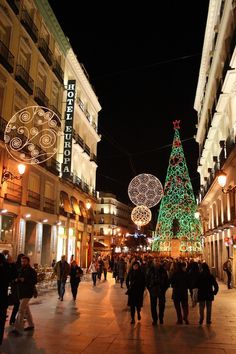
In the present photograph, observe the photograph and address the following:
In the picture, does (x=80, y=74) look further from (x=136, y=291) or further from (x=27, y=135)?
(x=136, y=291)

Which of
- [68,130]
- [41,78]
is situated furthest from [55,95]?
[68,130]

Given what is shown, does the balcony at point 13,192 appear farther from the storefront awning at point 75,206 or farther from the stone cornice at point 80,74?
the stone cornice at point 80,74

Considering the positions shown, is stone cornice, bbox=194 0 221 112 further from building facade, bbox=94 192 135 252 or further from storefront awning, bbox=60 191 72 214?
building facade, bbox=94 192 135 252

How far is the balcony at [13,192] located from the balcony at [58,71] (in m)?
11.3

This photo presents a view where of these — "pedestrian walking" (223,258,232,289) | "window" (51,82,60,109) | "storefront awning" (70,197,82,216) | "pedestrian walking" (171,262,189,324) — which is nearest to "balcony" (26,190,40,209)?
"storefront awning" (70,197,82,216)

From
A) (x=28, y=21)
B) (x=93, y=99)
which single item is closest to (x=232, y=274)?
(x=28, y=21)

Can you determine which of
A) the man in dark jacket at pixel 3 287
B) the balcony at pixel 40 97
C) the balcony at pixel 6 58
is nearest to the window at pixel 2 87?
the balcony at pixel 6 58

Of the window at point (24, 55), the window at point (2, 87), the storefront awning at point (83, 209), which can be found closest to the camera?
the window at point (2, 87)

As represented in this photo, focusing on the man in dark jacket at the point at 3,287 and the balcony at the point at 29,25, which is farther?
the balcony at the point at 29,25

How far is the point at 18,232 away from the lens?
22.7 m

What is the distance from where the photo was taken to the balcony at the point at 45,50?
88.6 ft

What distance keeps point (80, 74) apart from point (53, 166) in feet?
38.5

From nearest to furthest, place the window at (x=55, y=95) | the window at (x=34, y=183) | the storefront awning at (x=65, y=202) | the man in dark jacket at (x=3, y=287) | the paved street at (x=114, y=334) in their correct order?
the man in dark jacket at (x=3, y=287) < the paved street at (x=114, y=334) < the window at (x=34, y=183) < the window at (x=55, y=95) < the storefront awning at (x=65, y=202)

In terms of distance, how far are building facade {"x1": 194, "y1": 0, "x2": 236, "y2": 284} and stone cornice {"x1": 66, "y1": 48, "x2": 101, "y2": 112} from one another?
38.2 feet
